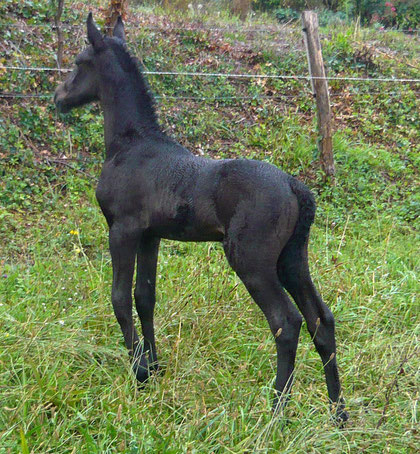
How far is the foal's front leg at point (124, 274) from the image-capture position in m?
4.15

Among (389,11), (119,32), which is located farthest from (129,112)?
(389,11)

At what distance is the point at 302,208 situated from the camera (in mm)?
3824

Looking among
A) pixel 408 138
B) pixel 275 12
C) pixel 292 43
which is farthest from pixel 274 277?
pixel 275 12

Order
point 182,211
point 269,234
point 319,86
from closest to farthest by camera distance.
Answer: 1. point 269,234
2. point 182,211
3. point 319,86

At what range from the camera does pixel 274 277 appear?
3750 millimetres

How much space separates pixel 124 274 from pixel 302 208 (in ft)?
4.15

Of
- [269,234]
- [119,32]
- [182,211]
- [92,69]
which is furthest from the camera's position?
[119,32]

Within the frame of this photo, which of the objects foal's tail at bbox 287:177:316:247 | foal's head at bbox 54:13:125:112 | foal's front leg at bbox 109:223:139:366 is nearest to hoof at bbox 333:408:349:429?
foal's tail at bbox 287:177:316:247

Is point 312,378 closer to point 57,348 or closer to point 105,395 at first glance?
point 105,395

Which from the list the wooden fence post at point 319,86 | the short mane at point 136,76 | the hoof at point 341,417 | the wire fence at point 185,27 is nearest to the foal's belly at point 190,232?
the short mane at point 136,76

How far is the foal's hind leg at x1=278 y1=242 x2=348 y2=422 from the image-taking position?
3.95 meters

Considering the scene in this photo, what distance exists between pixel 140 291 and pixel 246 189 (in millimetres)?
1174

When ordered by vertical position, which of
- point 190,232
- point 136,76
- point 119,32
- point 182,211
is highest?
point 119,32

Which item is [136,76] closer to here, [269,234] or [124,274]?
[124,274]
